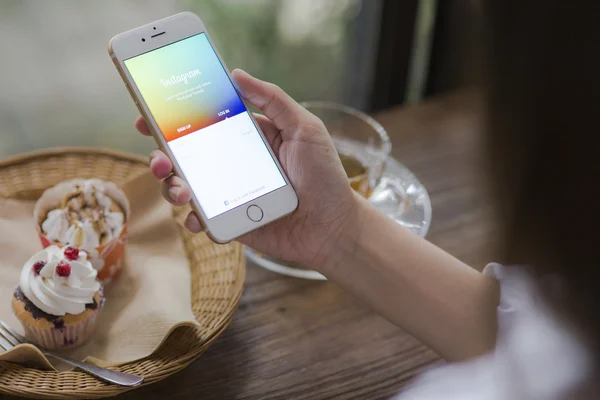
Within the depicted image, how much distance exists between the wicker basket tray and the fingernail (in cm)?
15

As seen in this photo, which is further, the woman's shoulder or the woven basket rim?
the woven basket rim

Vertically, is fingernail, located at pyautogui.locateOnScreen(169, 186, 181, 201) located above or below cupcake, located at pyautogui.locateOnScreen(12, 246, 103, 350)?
above

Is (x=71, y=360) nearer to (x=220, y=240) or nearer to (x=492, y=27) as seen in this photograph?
(x=220, y=240)

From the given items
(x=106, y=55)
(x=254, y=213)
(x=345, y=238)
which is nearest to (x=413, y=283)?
(x=345, y=238)

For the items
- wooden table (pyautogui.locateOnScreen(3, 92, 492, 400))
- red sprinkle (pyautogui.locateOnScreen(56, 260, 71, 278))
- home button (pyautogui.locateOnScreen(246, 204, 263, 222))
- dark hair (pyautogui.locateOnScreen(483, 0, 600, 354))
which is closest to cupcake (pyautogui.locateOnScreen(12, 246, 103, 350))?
red sprinkle (pyautogui.locateOnScreen(56, 260, 71, 278))

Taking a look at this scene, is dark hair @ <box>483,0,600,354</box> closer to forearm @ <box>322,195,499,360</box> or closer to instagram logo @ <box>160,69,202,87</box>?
forearm @ <box>322,195,499,360</box>

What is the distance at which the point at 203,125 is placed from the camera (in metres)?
0.84

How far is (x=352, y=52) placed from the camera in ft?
5.19

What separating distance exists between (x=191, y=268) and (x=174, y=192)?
0.18 meters

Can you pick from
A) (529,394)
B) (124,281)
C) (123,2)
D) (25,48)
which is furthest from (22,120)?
(529,394)

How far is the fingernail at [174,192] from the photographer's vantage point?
0.78 meters

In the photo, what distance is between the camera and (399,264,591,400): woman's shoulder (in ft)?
1.16

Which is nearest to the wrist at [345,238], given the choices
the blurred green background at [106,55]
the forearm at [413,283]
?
the forearm at [413,283]

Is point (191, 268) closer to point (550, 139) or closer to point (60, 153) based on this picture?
point (60, 153)
